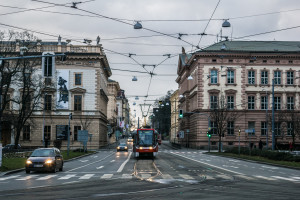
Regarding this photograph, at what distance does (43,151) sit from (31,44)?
89.1 ft

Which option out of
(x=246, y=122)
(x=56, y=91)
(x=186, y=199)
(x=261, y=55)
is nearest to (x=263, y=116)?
(x=246, y=122)

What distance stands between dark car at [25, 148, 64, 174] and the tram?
61.7 feet

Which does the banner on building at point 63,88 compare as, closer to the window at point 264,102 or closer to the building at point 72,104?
the building at point 72,104

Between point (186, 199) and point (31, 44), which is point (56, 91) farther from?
point (186, 199)

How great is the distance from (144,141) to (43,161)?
822 inches

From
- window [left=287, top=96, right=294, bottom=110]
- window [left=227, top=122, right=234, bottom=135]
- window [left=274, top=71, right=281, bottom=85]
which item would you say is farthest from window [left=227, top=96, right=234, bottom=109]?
window [left=287, top=96, right=294, bottom=110]

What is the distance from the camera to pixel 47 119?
238 feet

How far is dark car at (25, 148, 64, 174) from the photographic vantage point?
81.8ft

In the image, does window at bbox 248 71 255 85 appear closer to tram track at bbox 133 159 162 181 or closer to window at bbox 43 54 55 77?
tram track at bbox 133 159 162 181

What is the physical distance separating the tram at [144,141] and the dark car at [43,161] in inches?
740

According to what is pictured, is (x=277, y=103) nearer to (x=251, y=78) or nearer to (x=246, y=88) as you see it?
(x=246, y=88)

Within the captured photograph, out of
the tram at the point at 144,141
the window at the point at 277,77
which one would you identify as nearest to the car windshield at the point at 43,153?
the tram at the point at 144,141

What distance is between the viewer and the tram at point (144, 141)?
45062 mm

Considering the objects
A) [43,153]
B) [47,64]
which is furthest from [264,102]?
[47,64]
